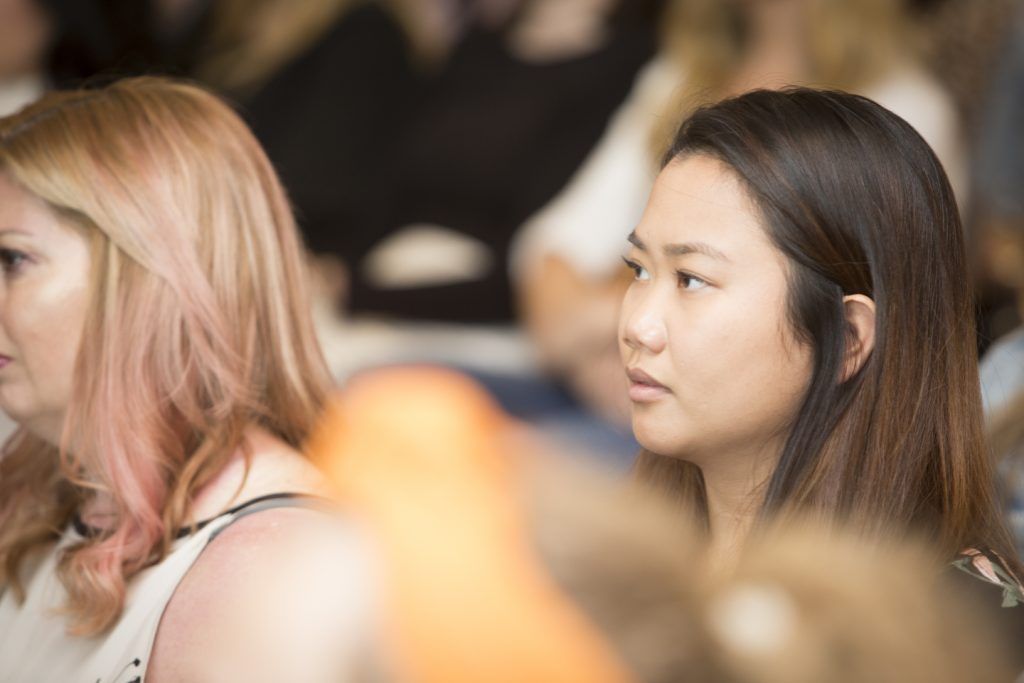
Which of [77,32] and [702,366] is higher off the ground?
[702,366]

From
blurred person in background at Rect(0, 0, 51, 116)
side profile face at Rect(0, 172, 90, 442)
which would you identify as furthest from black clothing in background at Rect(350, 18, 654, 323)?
side profile face at Rect(0, 172, 90, 442)

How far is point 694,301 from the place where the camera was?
1.21 metres

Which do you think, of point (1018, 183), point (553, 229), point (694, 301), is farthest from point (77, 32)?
point (694, 301)

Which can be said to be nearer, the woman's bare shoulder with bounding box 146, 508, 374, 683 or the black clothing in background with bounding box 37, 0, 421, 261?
the woman's bare shoulder with bounding box 146, 508, 374, 683

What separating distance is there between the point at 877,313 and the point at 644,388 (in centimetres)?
23

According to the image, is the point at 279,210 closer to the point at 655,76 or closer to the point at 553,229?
the point at 553,229

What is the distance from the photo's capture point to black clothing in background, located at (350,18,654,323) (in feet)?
9.29

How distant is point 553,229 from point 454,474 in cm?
140

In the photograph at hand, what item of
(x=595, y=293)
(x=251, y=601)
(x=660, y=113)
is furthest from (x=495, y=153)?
(x=251, y=601)

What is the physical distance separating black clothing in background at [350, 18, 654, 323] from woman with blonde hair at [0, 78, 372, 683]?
4.22 ft

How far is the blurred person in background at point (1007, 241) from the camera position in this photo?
157 cm

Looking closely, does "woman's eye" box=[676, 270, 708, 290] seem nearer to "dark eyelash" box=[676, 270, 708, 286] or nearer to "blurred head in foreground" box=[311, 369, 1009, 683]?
"dark eyelash" box=[676, 270, 708, 286]

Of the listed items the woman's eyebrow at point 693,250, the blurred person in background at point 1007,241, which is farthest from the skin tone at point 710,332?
the blurred person in background at point 1007,241

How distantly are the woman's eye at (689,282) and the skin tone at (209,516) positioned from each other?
0.40 m
